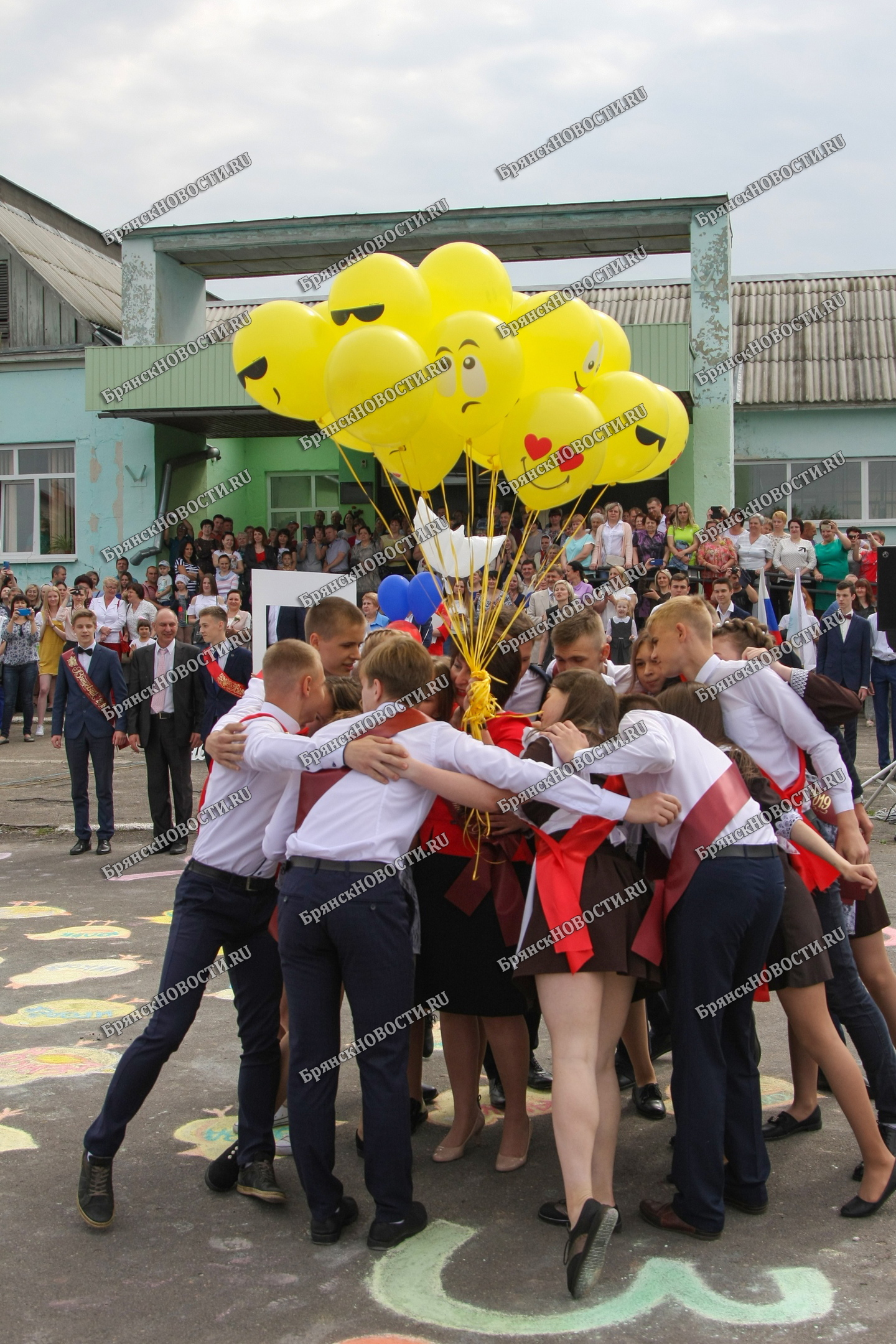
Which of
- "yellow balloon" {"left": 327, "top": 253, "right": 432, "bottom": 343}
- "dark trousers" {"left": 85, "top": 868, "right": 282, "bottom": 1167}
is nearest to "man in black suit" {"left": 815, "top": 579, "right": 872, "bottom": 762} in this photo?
"yellow balloon" {"left": 327, "top": 253, "right": 432, "bottom": 343}

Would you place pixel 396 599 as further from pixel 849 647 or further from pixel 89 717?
pixel 849 647

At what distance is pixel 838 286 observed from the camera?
25812 mm

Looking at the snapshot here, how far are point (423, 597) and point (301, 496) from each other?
18163mm

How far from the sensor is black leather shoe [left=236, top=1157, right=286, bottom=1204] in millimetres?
3545

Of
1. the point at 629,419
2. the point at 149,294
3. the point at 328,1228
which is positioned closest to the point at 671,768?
the point at 328,1228

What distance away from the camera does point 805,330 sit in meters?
23.7

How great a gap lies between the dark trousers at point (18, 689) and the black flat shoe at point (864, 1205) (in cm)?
1468

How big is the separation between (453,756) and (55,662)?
47.5ft

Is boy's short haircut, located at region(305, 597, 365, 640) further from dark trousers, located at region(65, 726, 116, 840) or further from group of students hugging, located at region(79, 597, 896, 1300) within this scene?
dark trousers, located at region(65, 726, 116, 840)

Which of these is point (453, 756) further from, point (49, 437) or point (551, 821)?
point (49, 437)

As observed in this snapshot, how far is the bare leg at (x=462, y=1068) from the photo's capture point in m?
3.93

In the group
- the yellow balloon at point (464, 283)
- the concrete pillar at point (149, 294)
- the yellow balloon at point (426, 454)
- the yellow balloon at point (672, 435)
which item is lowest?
the yellow balloon at point (426, 454)

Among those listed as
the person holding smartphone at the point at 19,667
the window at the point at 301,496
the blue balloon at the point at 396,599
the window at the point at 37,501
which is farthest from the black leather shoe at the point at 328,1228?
the window at the point at 301,496

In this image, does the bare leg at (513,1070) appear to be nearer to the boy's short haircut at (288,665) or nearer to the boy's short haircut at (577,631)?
the boy's short haircut at (288,665)
